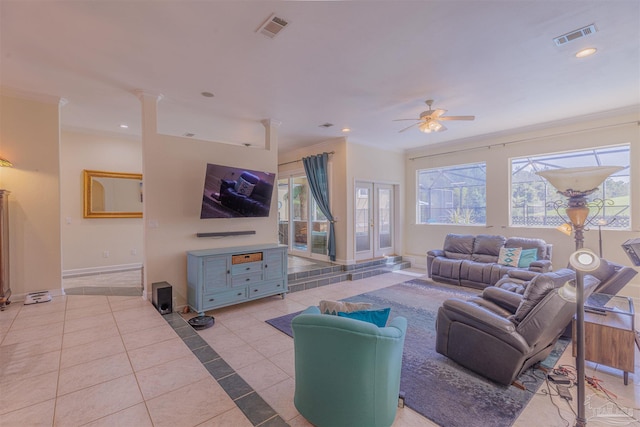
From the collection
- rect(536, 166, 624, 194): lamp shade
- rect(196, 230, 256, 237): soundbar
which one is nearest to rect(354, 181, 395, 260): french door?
rect(196, 230, 256, 237): soundbar

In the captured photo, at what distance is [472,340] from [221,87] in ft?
12.8

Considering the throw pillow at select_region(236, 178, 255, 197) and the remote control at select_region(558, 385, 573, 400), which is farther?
the throw pillow at select_region(236, 178, 255, 197)

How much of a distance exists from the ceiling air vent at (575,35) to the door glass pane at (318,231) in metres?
4.86

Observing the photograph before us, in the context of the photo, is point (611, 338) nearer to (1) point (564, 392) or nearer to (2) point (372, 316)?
(1) point (564, 392)

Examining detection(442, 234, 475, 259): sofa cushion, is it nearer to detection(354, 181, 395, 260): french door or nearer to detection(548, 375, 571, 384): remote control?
detection(354, 181, 395, 260): french door

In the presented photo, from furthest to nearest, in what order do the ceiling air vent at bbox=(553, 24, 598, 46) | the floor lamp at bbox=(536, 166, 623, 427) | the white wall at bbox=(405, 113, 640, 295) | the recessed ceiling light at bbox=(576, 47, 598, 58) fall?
1. the white wall at bbox=(405, 113, 640, 295)
2. the recessed ceiling light at bbox=(576, 47, 598, 58)
3. the ceiling air vent at bbox=(553, 24, 598, 46)
4. the floor lamp at bbox=(536, 166, 623, 427)

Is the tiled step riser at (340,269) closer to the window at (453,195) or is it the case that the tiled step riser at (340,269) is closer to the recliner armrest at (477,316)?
the window at (453,195)

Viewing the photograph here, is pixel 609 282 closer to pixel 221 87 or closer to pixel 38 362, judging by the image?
pixel 221 87

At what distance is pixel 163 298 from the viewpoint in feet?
→ 11.9

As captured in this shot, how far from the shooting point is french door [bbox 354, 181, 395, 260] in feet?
21.6

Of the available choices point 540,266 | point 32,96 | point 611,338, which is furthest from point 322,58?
point 540,266

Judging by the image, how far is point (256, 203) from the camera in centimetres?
472

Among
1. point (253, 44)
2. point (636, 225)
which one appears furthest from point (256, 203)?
point (636, 225)

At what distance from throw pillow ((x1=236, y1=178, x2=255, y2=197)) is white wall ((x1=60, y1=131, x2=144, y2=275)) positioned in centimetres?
307
